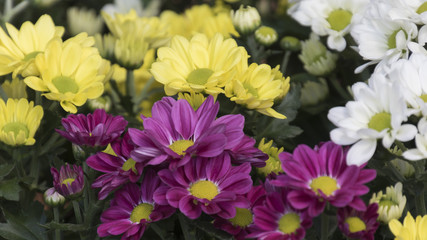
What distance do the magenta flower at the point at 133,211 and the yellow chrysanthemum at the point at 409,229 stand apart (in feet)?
0.94

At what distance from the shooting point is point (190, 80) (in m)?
1.01

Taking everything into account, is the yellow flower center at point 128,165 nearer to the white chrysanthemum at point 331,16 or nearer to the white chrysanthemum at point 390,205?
the white chrysanthemum at point 390,205

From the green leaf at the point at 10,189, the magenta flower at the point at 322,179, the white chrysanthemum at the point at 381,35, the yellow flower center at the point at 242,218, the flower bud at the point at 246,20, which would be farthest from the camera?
the flower bud at the point at 246,20

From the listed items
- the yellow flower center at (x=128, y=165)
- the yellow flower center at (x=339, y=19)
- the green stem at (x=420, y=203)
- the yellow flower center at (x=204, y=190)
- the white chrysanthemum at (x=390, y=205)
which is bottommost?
the green stem at (x=420, y=203)

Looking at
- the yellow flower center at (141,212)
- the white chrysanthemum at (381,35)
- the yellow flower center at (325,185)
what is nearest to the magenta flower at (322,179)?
the yellow flower center at (325,185)

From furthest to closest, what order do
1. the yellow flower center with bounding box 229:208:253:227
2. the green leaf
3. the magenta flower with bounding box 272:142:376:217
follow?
the green leaf
the yellow flower center with bounding box 229:208:253:227
the magenta flower with bounding box 272:142:376:217

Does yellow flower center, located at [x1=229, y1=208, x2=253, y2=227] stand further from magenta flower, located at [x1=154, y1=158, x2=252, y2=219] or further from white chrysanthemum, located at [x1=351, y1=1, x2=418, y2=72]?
white chrysanthemum, located at [x1=351, y1=1, x2=418, y2=72]

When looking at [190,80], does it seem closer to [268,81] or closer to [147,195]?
[268,81]

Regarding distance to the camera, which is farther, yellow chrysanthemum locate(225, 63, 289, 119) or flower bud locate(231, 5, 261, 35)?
flower bud locate(231, 5, 261, 35)

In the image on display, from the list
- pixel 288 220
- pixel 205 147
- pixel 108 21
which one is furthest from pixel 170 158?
pixel 108 21

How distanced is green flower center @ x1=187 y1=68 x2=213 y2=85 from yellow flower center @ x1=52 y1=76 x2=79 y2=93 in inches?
7.5

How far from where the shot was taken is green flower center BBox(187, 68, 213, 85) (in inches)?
39.1

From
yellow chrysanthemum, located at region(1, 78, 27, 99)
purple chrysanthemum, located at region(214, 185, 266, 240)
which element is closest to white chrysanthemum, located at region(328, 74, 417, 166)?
purple chrysanthemum, located at region(214, 185, 266, 240)

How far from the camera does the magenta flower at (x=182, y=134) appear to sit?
774 millimetres
